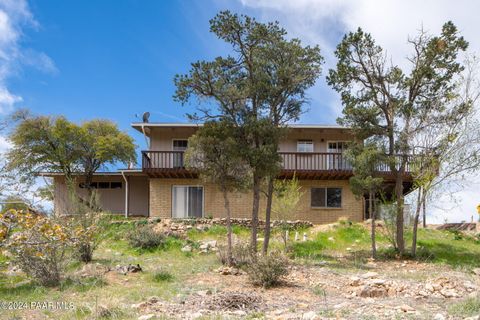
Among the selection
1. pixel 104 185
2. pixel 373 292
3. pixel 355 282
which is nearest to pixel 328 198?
pixel 104 185

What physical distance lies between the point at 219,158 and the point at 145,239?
5.36 metres

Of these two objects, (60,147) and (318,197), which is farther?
(60,147)

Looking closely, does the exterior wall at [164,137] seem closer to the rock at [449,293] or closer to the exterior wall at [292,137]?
the exterior wall at [292,137]

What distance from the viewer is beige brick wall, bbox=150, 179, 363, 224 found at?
2541 centimetres

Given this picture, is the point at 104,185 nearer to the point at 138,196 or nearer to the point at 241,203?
the point at 138,196

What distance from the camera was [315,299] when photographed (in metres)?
9.51

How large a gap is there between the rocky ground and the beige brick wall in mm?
12628

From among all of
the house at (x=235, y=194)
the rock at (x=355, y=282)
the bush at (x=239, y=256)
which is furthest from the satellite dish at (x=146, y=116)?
the rock at (x=355, y=282)

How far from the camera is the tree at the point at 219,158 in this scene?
1539 centimetres

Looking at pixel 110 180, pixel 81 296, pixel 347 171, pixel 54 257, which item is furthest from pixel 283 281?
pixel 110 180

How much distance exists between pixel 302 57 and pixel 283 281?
828cm

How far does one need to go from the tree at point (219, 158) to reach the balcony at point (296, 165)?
9.04 meters

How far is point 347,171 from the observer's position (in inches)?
969

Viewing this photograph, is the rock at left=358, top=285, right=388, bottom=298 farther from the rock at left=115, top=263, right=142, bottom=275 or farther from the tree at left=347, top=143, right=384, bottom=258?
the tree at left=347, top=143, right=384, bottom=258
